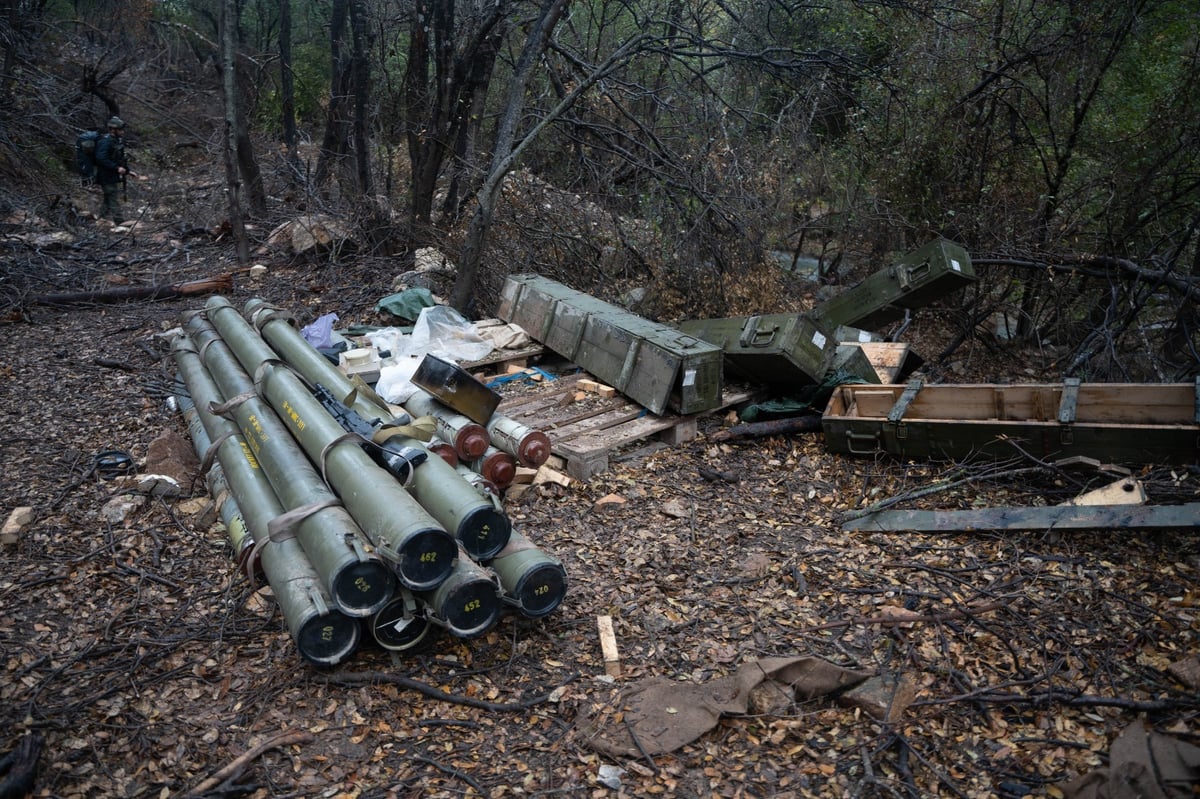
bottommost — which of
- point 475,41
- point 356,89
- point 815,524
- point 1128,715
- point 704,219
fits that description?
point 815,524

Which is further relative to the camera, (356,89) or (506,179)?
(356,89)

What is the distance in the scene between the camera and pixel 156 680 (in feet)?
12.5

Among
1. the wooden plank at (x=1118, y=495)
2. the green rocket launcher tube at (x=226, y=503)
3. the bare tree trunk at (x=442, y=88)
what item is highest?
the bare tree trunk at (x=442, y=88)

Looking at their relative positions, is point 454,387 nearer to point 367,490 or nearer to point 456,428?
point 456,428

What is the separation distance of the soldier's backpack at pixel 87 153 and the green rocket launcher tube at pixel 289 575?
33.9ft

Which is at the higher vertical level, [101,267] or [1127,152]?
[1127,152]

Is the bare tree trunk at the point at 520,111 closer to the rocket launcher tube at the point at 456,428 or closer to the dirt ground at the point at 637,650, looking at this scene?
the rocket launcher tube at the point at 456,428

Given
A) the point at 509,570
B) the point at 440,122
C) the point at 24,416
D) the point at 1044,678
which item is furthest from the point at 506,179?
the point at 1044,678

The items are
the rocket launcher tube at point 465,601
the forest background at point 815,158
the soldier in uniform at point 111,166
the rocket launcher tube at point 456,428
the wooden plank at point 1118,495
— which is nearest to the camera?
the rocket launcher tube at point 465,601

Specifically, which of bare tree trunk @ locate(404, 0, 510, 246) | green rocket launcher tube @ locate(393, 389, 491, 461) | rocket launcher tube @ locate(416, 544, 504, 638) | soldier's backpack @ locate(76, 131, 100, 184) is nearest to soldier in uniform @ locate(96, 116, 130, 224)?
soldier's backpack @ locate(76, 131, 100, 184)

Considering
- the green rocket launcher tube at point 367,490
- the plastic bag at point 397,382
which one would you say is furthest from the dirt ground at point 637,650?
the plastic bag at point 397,382

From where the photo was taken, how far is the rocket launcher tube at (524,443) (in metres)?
5.65

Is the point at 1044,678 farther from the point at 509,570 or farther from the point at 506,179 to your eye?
the point at 506,179

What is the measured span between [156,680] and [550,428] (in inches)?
127
